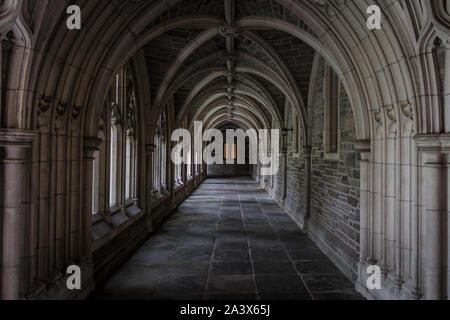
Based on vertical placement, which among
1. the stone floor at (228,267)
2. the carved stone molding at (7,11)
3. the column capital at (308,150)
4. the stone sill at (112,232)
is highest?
the carved stone molding at (7,11)

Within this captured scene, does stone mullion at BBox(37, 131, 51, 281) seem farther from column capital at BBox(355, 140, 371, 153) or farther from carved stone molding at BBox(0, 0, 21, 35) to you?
column capital at BBox(355, 140, 371, 153)

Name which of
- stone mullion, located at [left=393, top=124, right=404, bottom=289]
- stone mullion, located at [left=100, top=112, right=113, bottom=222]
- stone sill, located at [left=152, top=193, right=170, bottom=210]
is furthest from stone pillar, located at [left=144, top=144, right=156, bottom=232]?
stone mullion, located at [left=393, top=124, right=404, bottom=289]

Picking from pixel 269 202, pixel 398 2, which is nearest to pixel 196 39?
pixel 398 2

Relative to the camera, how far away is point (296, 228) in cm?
805

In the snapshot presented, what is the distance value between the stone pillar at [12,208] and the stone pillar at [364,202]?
3.64m

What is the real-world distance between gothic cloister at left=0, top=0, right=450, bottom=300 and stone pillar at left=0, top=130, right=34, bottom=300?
1cm

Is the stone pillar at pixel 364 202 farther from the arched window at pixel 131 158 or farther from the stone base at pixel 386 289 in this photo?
the arched window at pixel 131 158

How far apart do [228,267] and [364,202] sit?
221 centimetres

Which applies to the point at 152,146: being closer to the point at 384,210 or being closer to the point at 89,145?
the point at 89,145

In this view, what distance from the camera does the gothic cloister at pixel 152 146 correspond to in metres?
2.85

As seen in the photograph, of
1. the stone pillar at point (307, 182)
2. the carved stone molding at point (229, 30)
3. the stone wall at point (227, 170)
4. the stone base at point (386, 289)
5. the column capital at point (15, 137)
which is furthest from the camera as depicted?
the stone wall at point (227, 170)

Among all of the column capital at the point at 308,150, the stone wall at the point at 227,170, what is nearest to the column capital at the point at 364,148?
the column capital at the point at 308,150

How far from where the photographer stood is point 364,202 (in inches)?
167
